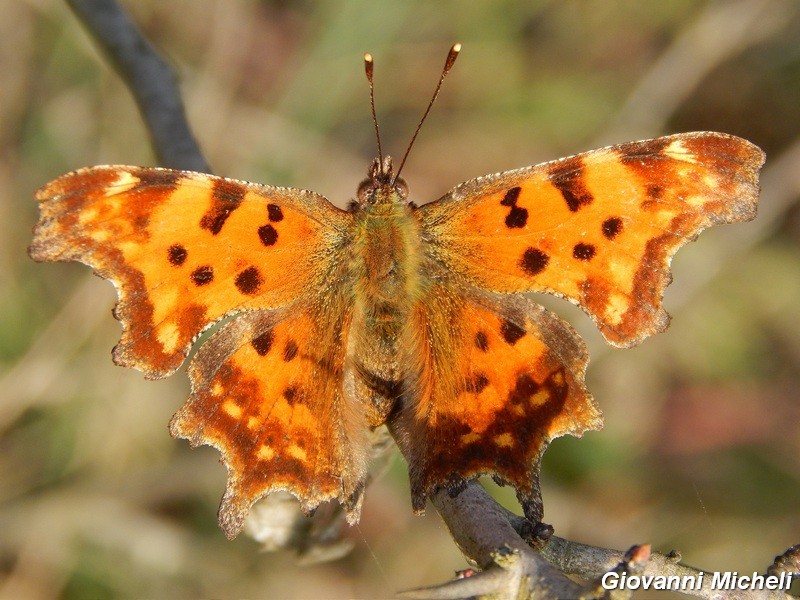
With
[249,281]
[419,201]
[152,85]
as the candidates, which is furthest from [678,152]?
[419,201]

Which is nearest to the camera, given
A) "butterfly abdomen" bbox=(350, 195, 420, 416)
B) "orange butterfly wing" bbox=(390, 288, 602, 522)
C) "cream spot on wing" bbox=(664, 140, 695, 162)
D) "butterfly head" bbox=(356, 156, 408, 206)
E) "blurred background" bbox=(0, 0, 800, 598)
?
"orange butterfly wing" bbox=(390, 288, 602, 522)

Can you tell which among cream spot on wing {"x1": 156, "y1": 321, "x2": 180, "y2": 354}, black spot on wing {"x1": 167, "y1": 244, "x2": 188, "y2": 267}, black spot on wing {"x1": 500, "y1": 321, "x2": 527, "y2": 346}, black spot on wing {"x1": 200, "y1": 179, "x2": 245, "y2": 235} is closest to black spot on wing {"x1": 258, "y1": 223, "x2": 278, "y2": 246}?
black spot on wing {"x1": 200, "y1": 179, "x2": 245, "y2": 235}

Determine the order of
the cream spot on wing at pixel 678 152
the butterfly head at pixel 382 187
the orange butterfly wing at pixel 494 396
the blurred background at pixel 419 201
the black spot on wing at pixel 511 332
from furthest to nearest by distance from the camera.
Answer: the blurred background at pixel 419 201 < the butterfly head at pixel 382 187 < the black spot on wing at pixel 511 332 < the cream spot on wing at pixel 678 152 < the orange butterfly wing at pixel 494 396

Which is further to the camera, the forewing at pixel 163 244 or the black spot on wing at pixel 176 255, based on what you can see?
the black spot on wing at pixel 176 255

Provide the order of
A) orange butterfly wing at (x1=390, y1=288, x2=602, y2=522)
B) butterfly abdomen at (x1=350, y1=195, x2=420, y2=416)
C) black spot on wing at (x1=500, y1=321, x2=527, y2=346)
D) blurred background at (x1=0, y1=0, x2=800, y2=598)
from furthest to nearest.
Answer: blurred background at (x1=0, y1=0, x2=800, y2=598) < butterfly abdomen at (x1=350, y1=195, x2=420, y2=416) < black spot on wing at (x1=500, y1=321, x2=527, y2=346) < orange butterfly wing at (x1=390, y1=288, x2=602, y2=522)

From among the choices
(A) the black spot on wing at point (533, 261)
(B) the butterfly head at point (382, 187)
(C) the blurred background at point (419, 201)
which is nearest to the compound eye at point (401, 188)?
(B) the butterfly head at point (382, 187)

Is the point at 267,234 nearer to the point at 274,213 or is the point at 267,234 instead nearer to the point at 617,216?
the point at 274,213

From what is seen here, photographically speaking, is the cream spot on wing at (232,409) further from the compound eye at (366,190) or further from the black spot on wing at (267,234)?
the compound eye at (366,190)

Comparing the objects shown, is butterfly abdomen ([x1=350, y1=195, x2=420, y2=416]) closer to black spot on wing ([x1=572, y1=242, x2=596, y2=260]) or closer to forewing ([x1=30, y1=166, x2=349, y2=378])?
forewing ([x1=30, y1=166, x2=349, y2=378])
